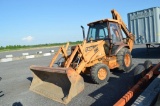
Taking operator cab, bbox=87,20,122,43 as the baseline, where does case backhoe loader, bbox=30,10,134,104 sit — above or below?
below

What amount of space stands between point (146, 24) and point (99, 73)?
761cm

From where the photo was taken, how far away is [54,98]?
5.48 metres

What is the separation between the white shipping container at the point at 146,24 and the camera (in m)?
12.1

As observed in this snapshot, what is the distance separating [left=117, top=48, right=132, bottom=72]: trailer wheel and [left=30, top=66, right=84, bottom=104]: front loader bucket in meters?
2.74

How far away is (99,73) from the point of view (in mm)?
6578

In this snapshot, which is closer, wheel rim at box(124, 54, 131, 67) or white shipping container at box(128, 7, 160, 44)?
wheel rim at box(124, 54, 131, 67)

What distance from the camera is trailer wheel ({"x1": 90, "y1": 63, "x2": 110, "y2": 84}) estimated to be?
642 cm

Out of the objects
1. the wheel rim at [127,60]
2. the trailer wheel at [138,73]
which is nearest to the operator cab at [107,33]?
the wheel rim at [127,60]

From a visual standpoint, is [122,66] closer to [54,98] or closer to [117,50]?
[117,50]

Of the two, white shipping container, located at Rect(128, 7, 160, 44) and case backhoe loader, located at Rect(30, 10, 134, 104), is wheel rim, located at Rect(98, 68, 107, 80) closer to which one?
case backhoe loader, located at Rect(30, 10, 134, 104)

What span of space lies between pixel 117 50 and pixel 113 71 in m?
1.34

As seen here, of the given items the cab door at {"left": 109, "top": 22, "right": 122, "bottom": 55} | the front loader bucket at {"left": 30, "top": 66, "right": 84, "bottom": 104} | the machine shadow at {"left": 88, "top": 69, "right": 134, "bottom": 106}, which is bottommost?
the machine shadow at {"left": 88, "top": 69, "right": 134, "bottom": 106}

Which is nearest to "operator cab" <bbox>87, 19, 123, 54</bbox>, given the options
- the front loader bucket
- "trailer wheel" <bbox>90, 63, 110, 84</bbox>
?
"trailer wheel" <bbox>90, 63, 110, 84</bbox>

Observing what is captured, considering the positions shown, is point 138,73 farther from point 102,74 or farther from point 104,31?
point 104,31
